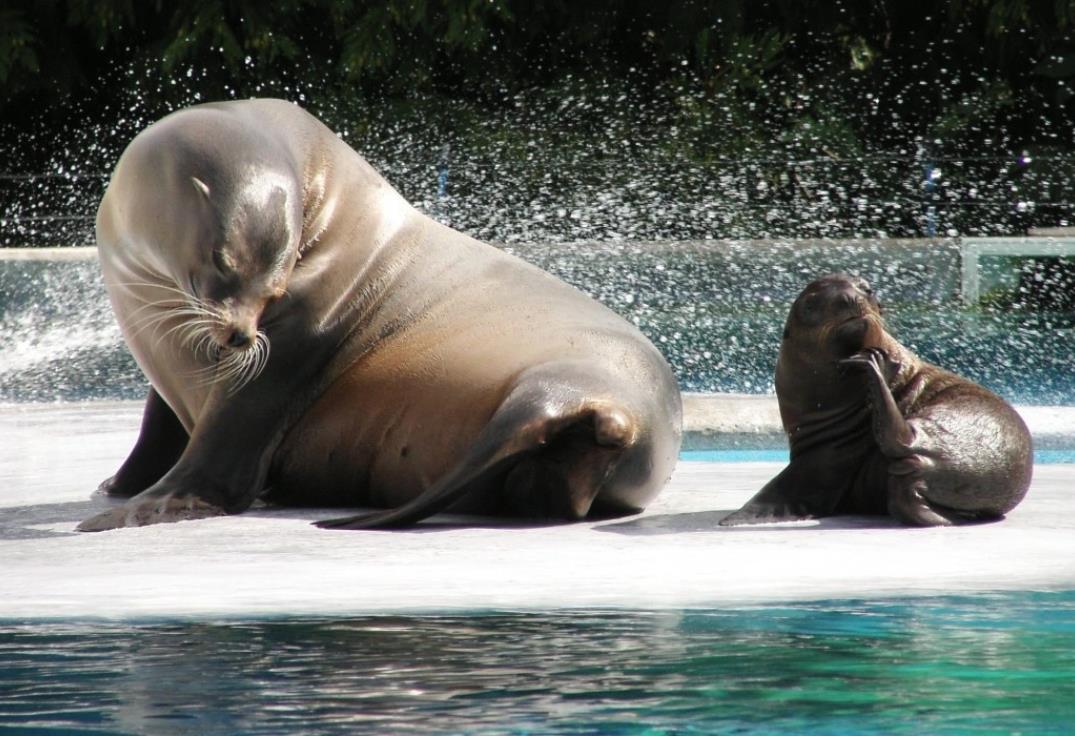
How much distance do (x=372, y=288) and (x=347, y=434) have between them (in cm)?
41

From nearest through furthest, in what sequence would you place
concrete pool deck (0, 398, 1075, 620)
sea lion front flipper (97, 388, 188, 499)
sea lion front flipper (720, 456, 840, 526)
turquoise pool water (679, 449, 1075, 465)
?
concrete pool deck (0, 398, 1075, 620) < sea lion front flipper (720, 456, 840, 526) < sea lion front flipper (97, 388, 188, 499) < turquoise pool water (679, 449, 1075, 465)

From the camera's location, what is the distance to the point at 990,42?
14.0 m

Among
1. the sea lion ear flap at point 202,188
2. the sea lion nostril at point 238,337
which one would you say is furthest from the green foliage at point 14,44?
the sea lion nostril at point 238,337

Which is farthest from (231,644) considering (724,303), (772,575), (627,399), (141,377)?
(724,303)

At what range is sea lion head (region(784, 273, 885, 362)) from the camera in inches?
172

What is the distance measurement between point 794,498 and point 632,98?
1060cm

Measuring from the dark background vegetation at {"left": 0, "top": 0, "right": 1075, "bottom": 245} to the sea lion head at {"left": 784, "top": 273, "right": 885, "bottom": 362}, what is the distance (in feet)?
30.1

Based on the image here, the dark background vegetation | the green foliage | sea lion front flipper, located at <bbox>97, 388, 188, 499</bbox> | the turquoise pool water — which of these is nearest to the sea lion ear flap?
sea lion front flipper, located at <bbox>97, 388, 188, 499</bbox>

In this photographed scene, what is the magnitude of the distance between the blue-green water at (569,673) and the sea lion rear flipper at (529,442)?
3.81 ft

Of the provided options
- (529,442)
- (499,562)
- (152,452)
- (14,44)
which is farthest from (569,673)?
(14,44)

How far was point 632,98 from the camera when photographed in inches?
582

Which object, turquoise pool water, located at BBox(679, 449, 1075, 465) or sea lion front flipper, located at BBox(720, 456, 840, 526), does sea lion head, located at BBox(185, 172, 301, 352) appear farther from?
turquoise pool water, located at BBox(679, 449, 1075, 465)

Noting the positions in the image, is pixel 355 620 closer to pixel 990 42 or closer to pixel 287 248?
pixel 287 248

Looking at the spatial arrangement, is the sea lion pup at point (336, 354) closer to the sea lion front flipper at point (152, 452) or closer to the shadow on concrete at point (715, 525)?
the sea lion front flipper at point (152, 452)
